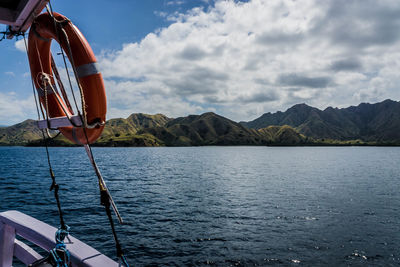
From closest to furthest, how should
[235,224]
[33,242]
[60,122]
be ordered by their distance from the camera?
1. [33,242]
2. [60,122]
3. [235,224]

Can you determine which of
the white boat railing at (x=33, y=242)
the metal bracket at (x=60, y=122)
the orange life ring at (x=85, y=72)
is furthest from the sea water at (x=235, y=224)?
the orange life ring at (x=85, y=72)

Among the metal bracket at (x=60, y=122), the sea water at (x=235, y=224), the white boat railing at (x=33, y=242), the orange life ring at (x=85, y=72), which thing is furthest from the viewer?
the sea water at (x=235, y=224)

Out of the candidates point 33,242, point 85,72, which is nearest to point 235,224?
point 33,242

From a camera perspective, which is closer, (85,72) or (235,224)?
(85,72)

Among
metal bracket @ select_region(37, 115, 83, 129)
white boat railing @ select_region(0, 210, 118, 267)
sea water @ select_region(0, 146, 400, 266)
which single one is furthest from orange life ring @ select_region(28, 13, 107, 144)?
sea water @ select_region(0, 146, 400, 266)

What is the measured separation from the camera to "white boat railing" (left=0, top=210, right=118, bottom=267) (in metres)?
3.19

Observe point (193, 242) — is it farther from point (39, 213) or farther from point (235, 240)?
point (39, 213)

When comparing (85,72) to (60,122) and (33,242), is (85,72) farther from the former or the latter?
(33,242)

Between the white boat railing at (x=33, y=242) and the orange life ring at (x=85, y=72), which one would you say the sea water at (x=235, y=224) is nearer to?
the white boat railing at (x=33, y=242)

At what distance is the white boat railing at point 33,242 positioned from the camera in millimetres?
3193

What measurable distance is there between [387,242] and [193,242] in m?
13.8

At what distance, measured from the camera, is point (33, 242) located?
12.1 feet

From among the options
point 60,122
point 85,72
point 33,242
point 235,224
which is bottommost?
point 235,224

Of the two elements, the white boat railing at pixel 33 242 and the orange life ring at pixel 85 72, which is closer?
the white boat railing at pixel 33 242
